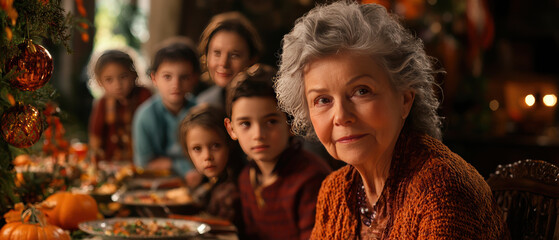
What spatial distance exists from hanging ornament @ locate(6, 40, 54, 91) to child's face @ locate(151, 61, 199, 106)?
2.40 feet

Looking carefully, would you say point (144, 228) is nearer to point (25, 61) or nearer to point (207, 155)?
point (207, 155)

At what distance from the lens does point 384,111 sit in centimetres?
144

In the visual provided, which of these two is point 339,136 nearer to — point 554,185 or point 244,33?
point 554,185

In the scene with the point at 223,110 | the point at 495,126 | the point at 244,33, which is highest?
the point at 495,126

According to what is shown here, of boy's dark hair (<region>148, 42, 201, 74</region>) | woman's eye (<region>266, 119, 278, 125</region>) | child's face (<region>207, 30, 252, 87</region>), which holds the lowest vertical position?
woman's eye (<region>266, 119, 278, 125</region>)

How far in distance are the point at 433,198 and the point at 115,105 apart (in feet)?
7.10

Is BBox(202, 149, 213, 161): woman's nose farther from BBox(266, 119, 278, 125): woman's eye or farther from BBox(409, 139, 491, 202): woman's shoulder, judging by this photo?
BBox(409, 139, 491, 202): woman's shoulder

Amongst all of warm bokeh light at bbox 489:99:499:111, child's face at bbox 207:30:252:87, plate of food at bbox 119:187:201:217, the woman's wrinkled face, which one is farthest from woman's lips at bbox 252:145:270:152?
warm bokeh light at bbox 489:99:499:111

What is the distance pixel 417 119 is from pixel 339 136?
0.24 m

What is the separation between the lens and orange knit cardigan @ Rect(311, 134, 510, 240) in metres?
1.33

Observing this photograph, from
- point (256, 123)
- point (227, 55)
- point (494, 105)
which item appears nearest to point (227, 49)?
point (227, 55)

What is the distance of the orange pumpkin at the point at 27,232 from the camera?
5.70 ft

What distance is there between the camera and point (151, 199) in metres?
2.66

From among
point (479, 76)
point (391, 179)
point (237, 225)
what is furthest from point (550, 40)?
point (391, 179)
